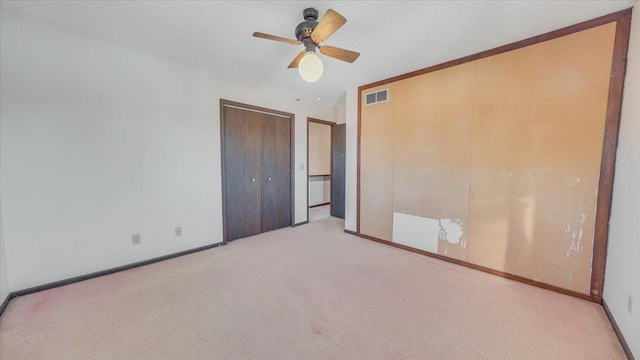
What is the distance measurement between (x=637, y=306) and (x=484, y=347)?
2.97ft

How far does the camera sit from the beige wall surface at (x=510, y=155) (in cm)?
201

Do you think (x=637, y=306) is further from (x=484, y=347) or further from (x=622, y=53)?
(x=622, y=53)

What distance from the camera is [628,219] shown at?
158cm

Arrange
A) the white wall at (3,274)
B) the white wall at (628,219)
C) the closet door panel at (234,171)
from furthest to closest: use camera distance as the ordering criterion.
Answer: the closet door panel at (234,171), the white wall at (3,274), the white wall at (628,219)

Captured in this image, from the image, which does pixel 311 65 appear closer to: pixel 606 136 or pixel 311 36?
pixel 311 36

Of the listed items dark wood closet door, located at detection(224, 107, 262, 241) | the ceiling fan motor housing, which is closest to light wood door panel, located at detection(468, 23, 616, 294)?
the ceiling fan motor housing

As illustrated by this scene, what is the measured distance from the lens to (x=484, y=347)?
1.51 meters

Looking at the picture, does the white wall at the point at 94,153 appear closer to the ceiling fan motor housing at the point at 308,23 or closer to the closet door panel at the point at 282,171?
the closet door panel at the point at 282,171

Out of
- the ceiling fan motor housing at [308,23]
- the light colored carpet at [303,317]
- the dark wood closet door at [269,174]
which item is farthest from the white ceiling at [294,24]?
the light colored carpet at [303,317]

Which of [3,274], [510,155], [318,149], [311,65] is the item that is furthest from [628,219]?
[318,149]

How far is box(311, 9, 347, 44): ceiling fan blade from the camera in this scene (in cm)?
159

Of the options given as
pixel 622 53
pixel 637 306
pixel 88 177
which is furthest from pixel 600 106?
pixel 88 177

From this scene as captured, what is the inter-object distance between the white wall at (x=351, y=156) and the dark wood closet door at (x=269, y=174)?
1298 millimetres

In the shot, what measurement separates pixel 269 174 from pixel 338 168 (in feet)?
5.36
